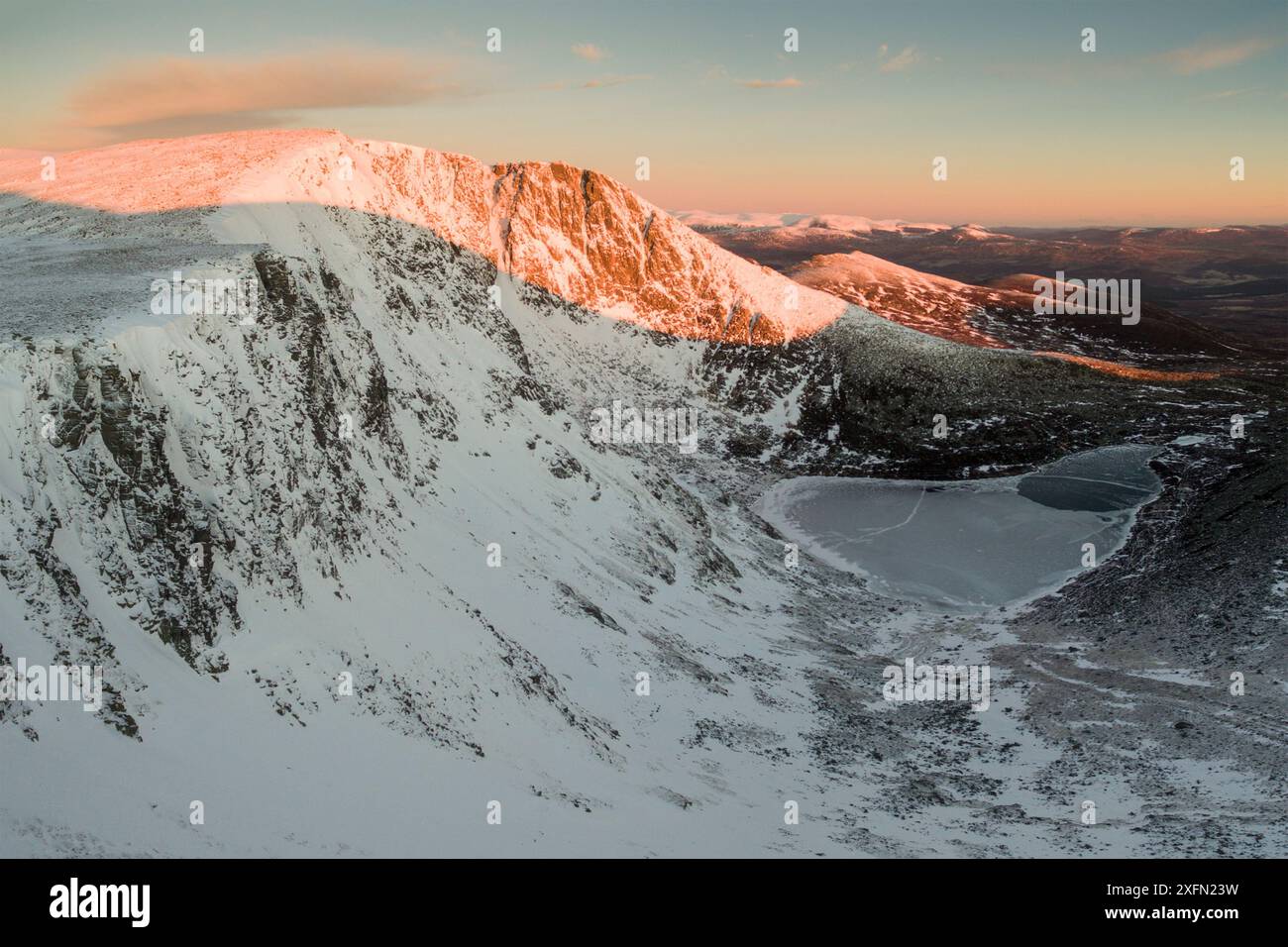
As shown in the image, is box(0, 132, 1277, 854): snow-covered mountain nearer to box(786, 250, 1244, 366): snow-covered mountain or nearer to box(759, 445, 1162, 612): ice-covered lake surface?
box(759, 445, 1162, 612): ice-covered lake surface

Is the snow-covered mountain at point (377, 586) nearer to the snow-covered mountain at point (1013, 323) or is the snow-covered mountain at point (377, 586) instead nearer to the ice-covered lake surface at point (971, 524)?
the ice-covered lake surface at point (971, 524)

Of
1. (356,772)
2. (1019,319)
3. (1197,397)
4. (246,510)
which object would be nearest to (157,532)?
(246,510)

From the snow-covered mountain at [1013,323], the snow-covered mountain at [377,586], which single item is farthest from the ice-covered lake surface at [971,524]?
the snow-covered mountain at [1013,323]

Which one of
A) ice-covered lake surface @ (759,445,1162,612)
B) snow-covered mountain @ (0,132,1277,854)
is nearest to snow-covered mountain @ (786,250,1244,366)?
ice-covered lake surface @ (759,445,1162,612)

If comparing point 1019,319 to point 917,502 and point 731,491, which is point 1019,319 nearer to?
point 917,502

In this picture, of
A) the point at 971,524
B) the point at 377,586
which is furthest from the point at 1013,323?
the point at 377,586

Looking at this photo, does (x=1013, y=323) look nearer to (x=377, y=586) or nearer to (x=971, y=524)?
(x=971, y=524)

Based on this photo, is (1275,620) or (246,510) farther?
(1275,620)

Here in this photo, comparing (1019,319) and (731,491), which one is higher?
(1019,319)
